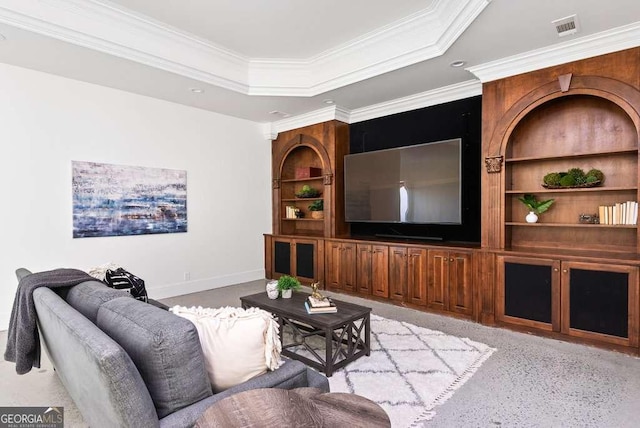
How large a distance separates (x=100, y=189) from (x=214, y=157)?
1.73m

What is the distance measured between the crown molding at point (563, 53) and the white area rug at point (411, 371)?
2.83 metres

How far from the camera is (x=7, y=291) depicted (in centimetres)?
383

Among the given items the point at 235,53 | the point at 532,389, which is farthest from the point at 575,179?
the point at 235,53

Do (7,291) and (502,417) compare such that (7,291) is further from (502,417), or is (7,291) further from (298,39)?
(502,417)

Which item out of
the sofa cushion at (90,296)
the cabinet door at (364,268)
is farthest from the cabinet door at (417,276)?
the sofa cushion at (90,296)

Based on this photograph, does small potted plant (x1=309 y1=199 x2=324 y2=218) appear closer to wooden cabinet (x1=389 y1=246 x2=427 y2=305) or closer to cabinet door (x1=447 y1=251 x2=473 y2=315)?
wooden cabinet (x1=389 y1=246 x2=427 y2=305)

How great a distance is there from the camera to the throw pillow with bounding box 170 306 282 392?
1.43 m

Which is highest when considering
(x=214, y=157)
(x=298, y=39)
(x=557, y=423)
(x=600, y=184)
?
(x=298, y=39)

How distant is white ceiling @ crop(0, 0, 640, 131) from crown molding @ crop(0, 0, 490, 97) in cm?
1

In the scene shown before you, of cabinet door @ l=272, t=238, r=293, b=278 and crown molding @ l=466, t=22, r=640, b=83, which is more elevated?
crown molding @ l=466, t=22, r=640, b=83

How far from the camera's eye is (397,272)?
4.60 meters

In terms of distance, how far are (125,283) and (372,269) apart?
3078 millimetres

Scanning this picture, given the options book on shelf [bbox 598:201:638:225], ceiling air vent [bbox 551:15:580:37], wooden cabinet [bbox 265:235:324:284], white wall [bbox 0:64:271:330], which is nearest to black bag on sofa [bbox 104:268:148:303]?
white wall [bbox 0:64:271:330]

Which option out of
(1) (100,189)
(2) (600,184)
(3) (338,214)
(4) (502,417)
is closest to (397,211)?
(3) (338,214)
